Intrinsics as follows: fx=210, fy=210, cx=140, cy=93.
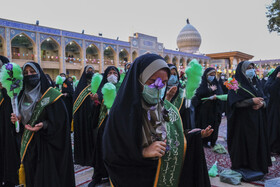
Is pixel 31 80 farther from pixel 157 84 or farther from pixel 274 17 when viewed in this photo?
pixel 274 17

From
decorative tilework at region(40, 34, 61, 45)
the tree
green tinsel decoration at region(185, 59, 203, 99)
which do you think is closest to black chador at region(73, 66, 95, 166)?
green tinsel decoration at region(185, 59, 203, 99)

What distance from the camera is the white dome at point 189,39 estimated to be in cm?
3139

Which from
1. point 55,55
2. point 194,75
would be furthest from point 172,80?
point 55,55

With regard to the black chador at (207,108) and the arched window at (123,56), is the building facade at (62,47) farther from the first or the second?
the black chador at (207,108)

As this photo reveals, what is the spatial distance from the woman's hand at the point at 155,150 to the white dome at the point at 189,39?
32.2 metres

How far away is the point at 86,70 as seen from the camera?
393cm

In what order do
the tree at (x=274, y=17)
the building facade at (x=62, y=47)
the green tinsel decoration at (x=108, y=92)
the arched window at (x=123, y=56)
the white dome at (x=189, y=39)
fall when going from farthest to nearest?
the white dome at (x=189, y=39)
the arched window at (x=123, y=56)
the building facade at (x=62, y=47)
the tree at (x=274, y=17)
the green tinsel decoration at (x=108, y=92)

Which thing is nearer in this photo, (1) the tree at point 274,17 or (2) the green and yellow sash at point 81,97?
(2) the green and yellow sash at point 81,97

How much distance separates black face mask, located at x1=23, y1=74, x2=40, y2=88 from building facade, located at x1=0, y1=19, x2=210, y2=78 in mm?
15089

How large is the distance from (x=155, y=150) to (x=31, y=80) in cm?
158

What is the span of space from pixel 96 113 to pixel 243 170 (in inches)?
86.6

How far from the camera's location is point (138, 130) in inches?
46.8

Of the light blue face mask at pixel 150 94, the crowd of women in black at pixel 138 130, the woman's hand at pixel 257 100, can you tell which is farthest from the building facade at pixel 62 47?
the light blue face mask at pixel 150 94

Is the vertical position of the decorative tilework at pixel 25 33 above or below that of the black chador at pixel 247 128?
above
